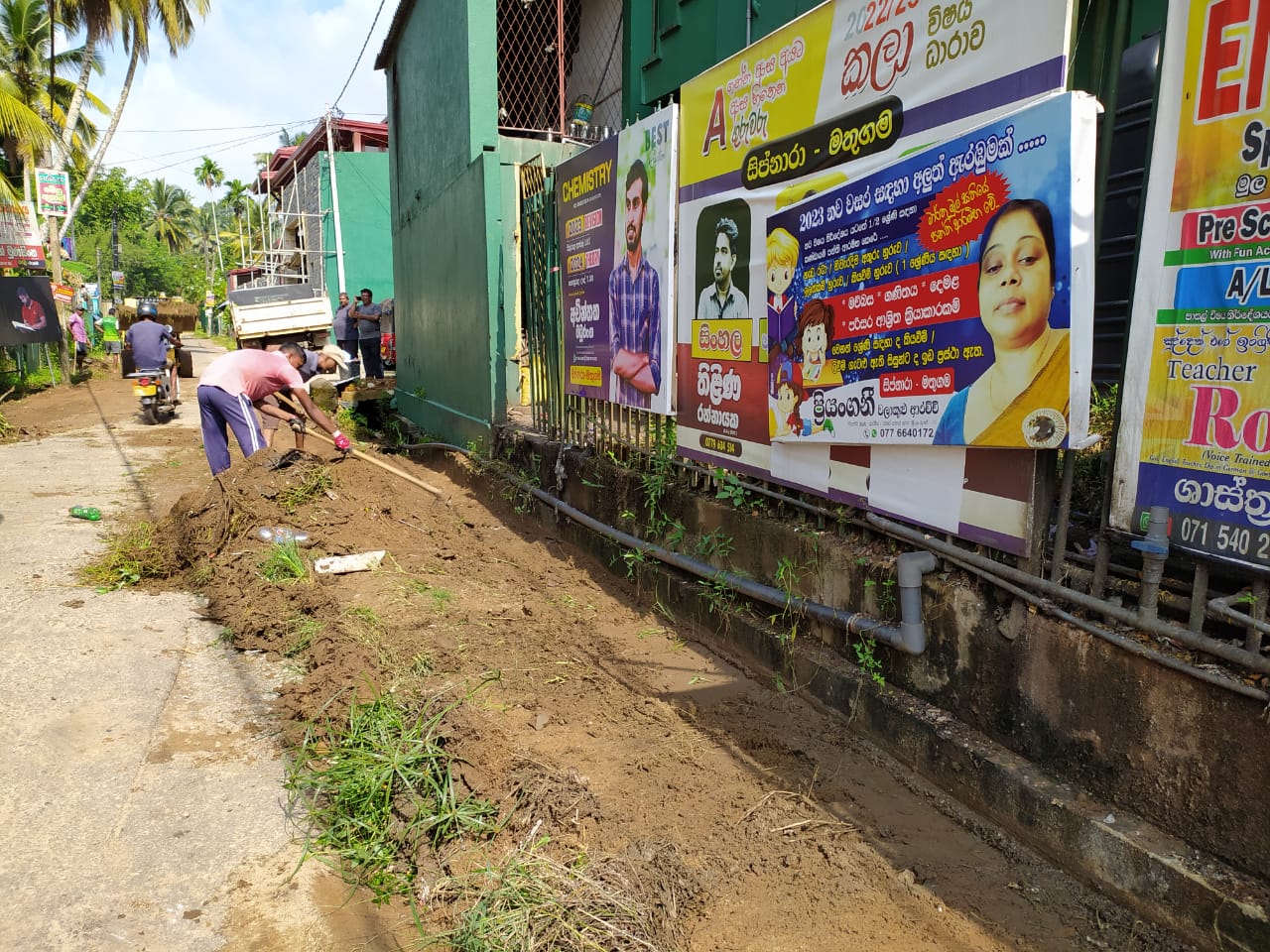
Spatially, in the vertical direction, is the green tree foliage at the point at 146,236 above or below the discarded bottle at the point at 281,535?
above

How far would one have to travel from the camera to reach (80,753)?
12.1 ft

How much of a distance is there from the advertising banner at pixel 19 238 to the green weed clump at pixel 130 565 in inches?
603

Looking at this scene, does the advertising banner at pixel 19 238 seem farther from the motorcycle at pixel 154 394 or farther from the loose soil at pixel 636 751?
the loose soil at pixel 636 751

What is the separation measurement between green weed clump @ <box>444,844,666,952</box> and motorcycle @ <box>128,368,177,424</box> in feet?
46.5

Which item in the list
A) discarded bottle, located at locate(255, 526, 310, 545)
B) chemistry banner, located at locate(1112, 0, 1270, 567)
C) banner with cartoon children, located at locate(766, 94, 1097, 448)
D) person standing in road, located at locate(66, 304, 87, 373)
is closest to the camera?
chemistry banner, located at locate(1112, 0, 1270, 567)

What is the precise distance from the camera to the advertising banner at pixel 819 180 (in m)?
2.98

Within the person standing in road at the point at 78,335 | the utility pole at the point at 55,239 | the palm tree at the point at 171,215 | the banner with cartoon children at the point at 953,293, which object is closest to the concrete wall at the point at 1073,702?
the banner with cartoon children at the point at 953,293

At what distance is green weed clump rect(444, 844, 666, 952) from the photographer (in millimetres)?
2379

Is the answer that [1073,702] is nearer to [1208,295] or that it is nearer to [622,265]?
[1208,295]

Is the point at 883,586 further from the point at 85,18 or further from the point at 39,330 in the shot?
the point at 85,18

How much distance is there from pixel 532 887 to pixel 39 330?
65.4ft

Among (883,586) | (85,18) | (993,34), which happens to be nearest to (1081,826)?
(883,586)

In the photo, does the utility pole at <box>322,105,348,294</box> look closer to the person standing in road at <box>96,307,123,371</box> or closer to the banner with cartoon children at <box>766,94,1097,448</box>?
the person standing in road at <box>96,307,123,371</box>

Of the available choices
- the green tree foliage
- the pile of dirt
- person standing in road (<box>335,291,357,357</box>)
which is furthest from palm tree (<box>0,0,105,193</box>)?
the green tree foliage
